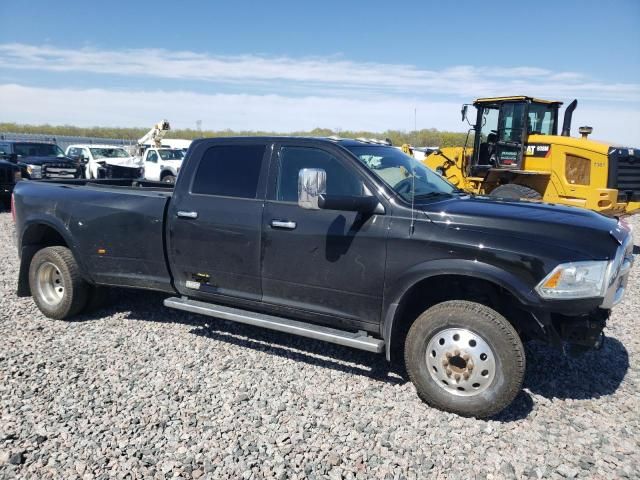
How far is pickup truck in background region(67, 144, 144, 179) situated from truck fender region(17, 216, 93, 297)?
536 inches

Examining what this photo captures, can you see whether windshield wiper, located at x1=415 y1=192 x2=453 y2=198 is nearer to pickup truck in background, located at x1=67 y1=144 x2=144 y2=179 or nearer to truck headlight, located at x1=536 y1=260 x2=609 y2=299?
truck headlight, located at x1=536 y1=260 x2=609 y2=299

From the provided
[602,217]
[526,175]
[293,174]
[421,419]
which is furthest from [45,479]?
[526,175]

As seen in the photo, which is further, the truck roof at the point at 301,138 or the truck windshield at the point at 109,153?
the truck windshield at the point at 109,153

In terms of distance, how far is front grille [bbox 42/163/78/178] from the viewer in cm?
1742

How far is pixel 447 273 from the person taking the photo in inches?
138

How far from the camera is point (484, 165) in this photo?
36.3ft

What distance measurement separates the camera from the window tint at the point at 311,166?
13.2 feet

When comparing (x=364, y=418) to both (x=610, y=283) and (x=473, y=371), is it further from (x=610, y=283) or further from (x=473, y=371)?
(x=610, y=283)

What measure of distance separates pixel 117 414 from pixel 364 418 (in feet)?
5.78

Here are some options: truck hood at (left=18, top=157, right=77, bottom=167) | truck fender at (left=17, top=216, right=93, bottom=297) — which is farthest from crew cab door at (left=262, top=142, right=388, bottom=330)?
truck hood at (left=18, top=157, right=77, bottom=167)

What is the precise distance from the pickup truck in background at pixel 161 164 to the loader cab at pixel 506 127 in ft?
44.1

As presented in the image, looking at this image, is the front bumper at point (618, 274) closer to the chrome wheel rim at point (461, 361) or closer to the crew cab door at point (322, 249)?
the chrome wheel rim at point (461, 361)

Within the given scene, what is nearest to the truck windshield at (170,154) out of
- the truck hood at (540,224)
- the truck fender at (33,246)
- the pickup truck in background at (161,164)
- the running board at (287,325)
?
the pickup truck in background at (161,164)

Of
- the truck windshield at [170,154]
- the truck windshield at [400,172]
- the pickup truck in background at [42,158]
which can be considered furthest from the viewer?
the truck windshield at [170,154]
